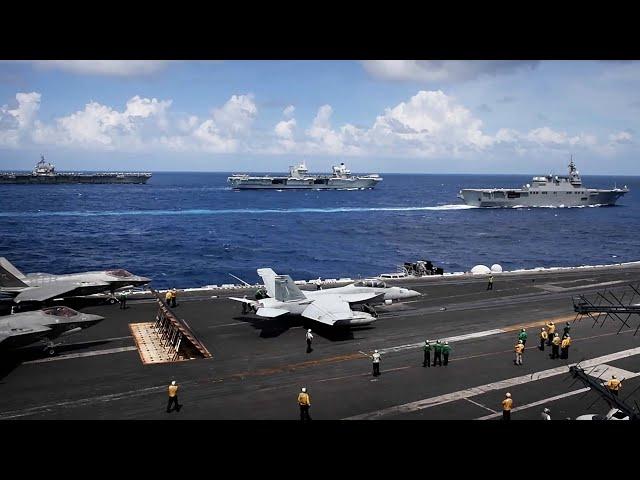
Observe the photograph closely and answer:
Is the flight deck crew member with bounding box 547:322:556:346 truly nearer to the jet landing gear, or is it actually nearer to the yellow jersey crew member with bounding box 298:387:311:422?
the yellow jersey crew member with bounding box 298:387:311:422

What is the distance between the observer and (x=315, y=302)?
3222 cm

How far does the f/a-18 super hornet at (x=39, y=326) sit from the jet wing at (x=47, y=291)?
22.5ft

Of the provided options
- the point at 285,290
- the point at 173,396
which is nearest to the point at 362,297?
the point at 285,290

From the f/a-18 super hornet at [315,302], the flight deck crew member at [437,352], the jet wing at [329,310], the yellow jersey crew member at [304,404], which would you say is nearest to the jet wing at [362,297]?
the f/a-18 super hornet at [315,302]

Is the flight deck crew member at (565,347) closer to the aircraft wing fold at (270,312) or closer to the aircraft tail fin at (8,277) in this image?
the aircraft wing fold at (270,312)

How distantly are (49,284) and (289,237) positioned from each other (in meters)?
67.6

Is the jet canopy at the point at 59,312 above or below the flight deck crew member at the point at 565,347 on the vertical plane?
above

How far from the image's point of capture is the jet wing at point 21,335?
24484 mm

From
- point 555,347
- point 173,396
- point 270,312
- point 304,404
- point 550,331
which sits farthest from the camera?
point 270,312

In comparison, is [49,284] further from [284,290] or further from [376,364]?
[376,364]

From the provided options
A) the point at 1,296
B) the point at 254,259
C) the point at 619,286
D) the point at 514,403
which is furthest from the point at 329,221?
the point at 514,403
